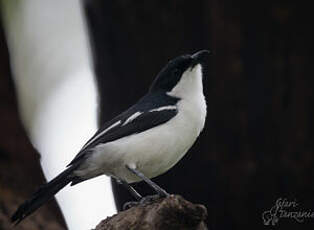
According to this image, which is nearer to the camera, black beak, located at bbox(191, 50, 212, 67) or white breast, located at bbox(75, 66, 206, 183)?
white breast, located at bbox(75, 66, 206, 183)

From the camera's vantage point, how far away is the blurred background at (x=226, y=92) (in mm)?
4934

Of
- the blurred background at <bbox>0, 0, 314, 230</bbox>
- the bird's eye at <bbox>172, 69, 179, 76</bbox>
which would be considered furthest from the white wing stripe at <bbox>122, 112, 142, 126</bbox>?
the bird's eye at <bbox>172, 69, 179, 76</bbox>

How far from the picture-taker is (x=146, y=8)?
501cm

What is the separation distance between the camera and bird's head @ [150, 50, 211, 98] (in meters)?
5.50

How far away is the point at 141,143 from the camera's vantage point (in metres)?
5.00

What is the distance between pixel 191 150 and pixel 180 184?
0.38 meters

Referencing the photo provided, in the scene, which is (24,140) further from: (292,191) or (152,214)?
(292,191)

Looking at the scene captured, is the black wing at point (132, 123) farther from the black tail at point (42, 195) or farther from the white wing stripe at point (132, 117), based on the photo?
the black tail at point (42, 195)

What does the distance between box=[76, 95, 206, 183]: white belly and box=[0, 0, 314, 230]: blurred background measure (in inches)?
10.3

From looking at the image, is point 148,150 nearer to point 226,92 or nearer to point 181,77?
point 226,92

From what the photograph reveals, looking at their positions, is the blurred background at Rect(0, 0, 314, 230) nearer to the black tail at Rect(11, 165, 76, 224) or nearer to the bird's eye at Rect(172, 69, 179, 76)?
the bird's eye at Rect(172, 69, 179, 76)

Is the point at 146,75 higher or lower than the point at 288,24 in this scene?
lower

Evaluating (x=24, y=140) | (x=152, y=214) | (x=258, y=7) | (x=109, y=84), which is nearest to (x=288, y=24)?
(x=258, y=7)

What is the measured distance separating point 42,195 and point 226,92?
155cm
